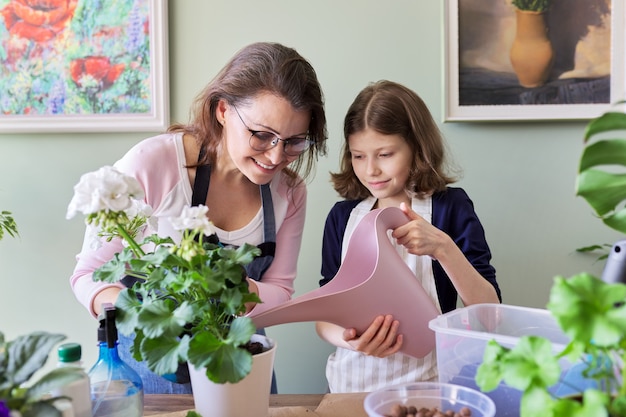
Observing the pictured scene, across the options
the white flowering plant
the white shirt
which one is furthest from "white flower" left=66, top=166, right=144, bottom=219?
the white shirt

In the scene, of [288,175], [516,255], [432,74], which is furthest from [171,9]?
[516,255]

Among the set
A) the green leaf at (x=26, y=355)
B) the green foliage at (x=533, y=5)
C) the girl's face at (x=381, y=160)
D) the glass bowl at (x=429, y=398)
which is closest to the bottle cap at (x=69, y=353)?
the green leaf at (x=26, y=355)

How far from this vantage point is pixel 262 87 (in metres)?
1.24

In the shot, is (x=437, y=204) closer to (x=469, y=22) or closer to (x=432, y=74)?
(x=432, y=74)

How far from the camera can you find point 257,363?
0.76 meters

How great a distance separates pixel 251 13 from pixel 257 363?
1.30 metres

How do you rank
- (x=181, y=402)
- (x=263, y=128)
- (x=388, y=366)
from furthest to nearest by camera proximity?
(x=388, y=366), (x=263, y=128), (x=181, y=402)

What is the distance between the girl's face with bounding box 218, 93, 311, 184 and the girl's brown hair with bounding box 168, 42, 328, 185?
0.02 metres

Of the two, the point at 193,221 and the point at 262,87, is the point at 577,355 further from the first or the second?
the point at 262,87

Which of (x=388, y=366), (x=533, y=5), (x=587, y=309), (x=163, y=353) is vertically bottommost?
(x=388, y=366)

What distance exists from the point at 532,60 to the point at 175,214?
1144 millimetres

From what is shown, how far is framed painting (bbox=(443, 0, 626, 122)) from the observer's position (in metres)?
1.72

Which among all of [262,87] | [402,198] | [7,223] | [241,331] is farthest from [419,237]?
[7,223]

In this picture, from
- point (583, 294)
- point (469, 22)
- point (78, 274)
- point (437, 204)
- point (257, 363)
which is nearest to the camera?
point (583, 294)
